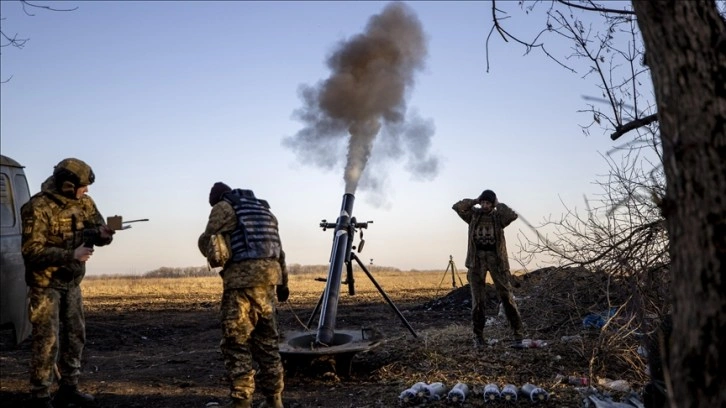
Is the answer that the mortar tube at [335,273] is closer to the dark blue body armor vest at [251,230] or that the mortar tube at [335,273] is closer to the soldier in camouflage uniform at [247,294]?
the soldier in camouflage uniform at [247,294]

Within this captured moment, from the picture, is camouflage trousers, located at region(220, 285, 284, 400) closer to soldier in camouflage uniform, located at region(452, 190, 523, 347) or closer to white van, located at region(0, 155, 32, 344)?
white van, located at region(0, 155, 32, 344)

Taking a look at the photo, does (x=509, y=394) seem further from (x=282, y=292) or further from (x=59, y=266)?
(x=59, y=266)

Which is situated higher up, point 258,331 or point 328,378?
point 258,331

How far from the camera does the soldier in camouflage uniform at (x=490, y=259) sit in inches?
358

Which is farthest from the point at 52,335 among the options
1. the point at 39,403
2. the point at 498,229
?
the point at 498,229

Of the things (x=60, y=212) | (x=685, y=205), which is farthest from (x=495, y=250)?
(x=685, y=205)

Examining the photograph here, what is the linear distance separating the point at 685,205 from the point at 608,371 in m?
5.04

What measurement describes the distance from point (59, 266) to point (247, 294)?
5.64 ft

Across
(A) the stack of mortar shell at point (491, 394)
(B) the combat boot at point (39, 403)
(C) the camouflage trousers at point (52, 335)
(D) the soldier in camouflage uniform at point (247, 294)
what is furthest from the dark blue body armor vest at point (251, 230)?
(A) the stack of mortar shell at point (491, 394)

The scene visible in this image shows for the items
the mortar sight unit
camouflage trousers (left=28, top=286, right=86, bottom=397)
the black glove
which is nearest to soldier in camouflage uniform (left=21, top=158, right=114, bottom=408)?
camouflage trousers (left=28, top=286, right=86, bottom=397)

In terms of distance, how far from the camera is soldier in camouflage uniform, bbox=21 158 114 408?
5.70 metres

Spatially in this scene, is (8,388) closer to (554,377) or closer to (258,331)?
(258,331)

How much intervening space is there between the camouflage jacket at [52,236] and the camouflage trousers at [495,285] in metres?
5.02

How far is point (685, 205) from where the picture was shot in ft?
8.28
